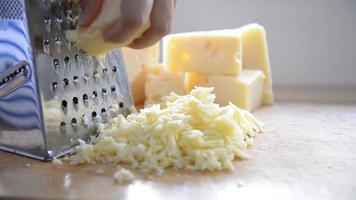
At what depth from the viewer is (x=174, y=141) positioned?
970 mm

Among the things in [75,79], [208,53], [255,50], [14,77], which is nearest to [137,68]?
[208,53]

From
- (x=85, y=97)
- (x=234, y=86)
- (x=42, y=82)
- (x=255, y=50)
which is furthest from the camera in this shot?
(x=255, y=50)

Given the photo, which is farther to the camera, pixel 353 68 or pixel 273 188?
pixel 353 68

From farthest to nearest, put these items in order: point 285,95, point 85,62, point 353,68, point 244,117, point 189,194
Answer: point 353,68 < point 285,95 < point 244,117 < point 85,62 < point 189,194

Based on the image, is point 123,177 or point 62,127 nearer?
point 123,177

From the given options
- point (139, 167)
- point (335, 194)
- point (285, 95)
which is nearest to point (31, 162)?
point (139, 167)

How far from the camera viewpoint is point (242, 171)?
94 centimetres

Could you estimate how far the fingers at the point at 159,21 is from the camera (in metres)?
0.99

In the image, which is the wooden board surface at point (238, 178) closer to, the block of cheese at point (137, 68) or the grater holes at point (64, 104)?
the grater holes at point (64, 104)

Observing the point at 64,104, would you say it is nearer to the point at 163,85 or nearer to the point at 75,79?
the point at 75,79

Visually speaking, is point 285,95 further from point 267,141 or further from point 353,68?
point 267,141

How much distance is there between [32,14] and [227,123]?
0.45 meters

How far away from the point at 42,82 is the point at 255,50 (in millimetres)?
906

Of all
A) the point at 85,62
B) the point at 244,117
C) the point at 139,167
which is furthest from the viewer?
the point at 244,117
